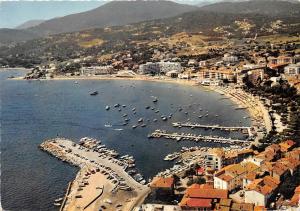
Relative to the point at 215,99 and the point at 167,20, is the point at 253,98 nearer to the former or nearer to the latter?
the point at 215,99

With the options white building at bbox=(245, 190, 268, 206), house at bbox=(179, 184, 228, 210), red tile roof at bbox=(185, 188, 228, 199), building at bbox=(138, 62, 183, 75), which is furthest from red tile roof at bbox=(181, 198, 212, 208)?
building at bbox=(138, 62, 183, 75)

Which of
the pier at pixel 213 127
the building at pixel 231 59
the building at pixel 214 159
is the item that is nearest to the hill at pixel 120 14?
the building at pixel 231 59

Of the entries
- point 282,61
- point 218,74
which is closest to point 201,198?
point 218,74

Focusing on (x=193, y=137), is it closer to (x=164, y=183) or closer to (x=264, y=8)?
(x=164, y=183)

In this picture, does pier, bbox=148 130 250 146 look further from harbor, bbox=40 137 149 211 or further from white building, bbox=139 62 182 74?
white building, bbox=139 62 182 74

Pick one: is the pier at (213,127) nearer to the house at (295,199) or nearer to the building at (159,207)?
the house at (295,199)

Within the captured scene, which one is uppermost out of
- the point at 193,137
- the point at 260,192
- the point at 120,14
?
the point at 120,14
